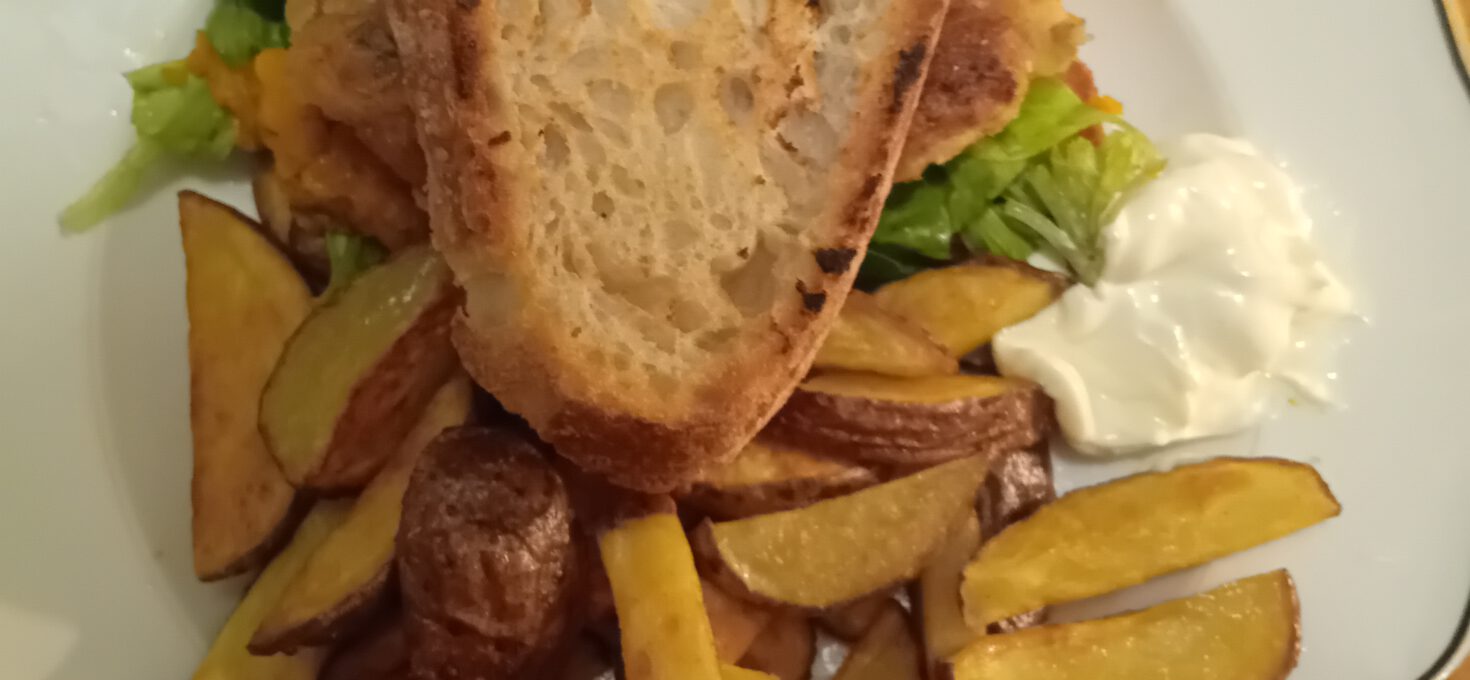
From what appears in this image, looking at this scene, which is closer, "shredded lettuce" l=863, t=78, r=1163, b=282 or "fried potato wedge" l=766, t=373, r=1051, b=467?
"fried potato wedge" l=766, t=373, r=1051, b=467

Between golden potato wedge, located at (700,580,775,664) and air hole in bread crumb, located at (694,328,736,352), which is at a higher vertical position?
air hole in bread crumb, located at (694,328,736,352)

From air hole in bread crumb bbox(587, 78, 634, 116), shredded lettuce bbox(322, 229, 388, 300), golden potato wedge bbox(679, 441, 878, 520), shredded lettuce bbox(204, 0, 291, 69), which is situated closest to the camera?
air hole in bread crumb bbox(587, 78, 634, 116)

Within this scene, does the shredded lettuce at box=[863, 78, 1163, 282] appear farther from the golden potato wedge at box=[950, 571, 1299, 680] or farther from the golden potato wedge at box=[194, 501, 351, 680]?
the golden potato wedge at box=[194, 501, 351, 680]

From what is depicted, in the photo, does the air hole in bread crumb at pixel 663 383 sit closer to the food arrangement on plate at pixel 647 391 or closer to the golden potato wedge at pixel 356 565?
the food arrangement on plate at pixel 647 391

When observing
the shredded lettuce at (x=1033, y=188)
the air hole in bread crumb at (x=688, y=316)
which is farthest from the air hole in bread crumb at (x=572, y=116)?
the shredded lettuce at (x=1033, y=188)

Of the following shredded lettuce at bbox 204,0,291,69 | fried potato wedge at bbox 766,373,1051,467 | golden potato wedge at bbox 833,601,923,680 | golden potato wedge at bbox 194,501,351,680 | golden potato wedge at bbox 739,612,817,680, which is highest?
shredded lettuce at bbox 204,0,291,69

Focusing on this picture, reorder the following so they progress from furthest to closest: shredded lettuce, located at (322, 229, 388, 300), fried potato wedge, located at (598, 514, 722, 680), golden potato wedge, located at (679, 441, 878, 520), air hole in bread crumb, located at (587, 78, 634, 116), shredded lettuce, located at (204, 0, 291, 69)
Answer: shredded lettuce, located at (204, 0, 291, 69), shredded lettuce, located at (322, 229, 388, 300), golden potato wedge, located at (679, 441, 878, 520), air hole in bread crumb, located at (587, 78, 634, 116), fried potato wedge, located at (598, 514, 722, 680)

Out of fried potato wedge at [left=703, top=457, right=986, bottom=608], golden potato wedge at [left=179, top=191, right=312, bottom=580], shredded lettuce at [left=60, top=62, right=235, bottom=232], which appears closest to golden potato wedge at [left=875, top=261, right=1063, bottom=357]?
fried potato wedge at [left=703, top=457, right=986, bottom=608]
